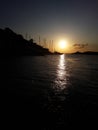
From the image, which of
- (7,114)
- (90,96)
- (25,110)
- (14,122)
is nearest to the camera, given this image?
(14,122)

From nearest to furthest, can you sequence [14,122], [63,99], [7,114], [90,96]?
[14,122], [7,114], [63,99], [90,96]

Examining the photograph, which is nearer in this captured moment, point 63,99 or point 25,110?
point 25,110

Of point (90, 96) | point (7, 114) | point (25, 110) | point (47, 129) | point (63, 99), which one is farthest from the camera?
point (90, 96)

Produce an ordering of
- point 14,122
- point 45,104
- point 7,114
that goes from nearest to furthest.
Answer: point 14,122 → point 7,114 → point 45,104

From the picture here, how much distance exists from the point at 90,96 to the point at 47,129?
12426 mm

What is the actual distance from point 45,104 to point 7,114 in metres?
5.37

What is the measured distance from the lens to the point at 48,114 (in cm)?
1655

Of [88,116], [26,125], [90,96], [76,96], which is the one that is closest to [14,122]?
[26,125]

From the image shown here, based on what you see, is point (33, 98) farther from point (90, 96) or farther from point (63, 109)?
point (90, 96)

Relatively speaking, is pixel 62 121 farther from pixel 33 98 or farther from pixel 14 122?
pixel 33 98

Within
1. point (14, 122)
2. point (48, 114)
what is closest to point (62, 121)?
point (48, 114)

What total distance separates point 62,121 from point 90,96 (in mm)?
10222

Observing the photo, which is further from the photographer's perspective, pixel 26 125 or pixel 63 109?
pixel 63 109

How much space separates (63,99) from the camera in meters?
22.0
